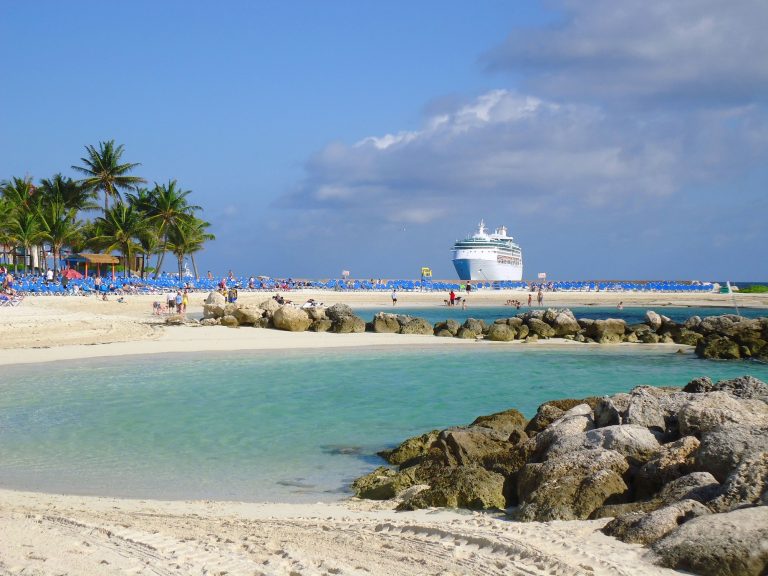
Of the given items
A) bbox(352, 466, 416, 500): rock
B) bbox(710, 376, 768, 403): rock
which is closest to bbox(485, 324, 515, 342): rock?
bbox(710, 376, 768, 403): rock

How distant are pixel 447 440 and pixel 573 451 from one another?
1763mm

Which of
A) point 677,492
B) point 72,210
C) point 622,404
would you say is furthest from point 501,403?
point 72,210

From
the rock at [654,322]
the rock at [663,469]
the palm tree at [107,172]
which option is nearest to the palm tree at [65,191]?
the palm tree at [107,172]

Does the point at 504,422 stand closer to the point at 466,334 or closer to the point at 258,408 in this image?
the point at 258,408

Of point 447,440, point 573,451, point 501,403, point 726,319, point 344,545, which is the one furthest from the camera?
point 726,319

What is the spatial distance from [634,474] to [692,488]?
82 cm

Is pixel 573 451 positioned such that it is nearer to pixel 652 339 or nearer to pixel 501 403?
pixel 501 403

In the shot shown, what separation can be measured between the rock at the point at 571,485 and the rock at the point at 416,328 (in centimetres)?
2031

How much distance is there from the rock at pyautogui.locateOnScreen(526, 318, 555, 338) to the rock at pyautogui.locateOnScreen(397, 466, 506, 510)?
20387mm

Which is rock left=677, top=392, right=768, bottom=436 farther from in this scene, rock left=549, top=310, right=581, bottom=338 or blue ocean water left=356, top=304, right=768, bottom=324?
blue ocean water left=356, top=304, right=768, bottom=324

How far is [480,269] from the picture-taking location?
102 meters

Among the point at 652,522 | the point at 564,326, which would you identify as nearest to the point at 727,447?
the point at 652,522

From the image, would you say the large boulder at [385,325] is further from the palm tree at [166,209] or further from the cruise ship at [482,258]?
the cruise ship at [482,258]

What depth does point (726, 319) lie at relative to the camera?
2511 centimetres
